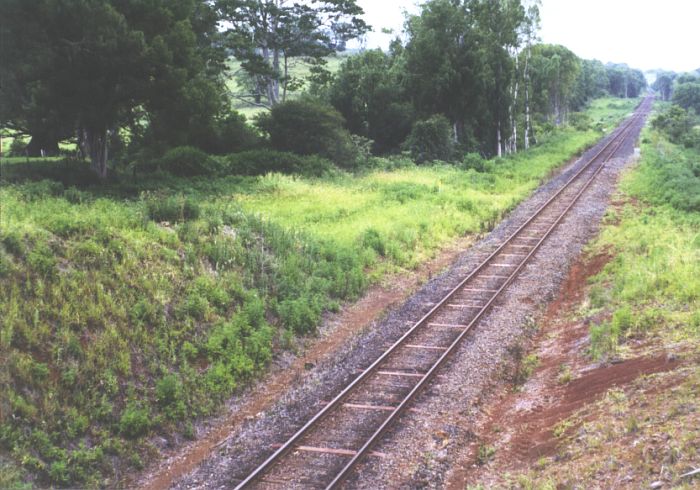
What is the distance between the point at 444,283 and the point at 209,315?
789 centimetres

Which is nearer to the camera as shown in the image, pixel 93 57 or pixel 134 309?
pixel 134 309

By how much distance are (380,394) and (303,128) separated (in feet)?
91.8

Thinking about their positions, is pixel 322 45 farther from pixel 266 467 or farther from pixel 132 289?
pixel 266 467

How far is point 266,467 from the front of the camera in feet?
28.1

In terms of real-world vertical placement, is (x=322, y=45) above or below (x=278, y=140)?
above

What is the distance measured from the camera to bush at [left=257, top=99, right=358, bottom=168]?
36312 millimetres

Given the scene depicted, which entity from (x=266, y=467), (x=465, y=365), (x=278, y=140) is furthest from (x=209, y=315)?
(x=278, y=140)

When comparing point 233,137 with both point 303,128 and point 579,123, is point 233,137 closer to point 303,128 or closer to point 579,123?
point 303,128

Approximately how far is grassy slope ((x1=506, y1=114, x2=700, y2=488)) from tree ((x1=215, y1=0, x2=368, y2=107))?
2756 centimetres

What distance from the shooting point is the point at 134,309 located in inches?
444

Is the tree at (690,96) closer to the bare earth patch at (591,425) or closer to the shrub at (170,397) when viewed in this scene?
the bare earth patch at (591,425)

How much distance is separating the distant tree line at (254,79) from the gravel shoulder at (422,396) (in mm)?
14200

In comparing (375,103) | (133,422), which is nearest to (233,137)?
(375,103)

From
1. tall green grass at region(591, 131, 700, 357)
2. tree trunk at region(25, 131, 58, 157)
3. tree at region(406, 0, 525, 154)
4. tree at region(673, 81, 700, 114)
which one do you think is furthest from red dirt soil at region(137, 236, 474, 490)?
tree at region(673, 81, 700, 114)
